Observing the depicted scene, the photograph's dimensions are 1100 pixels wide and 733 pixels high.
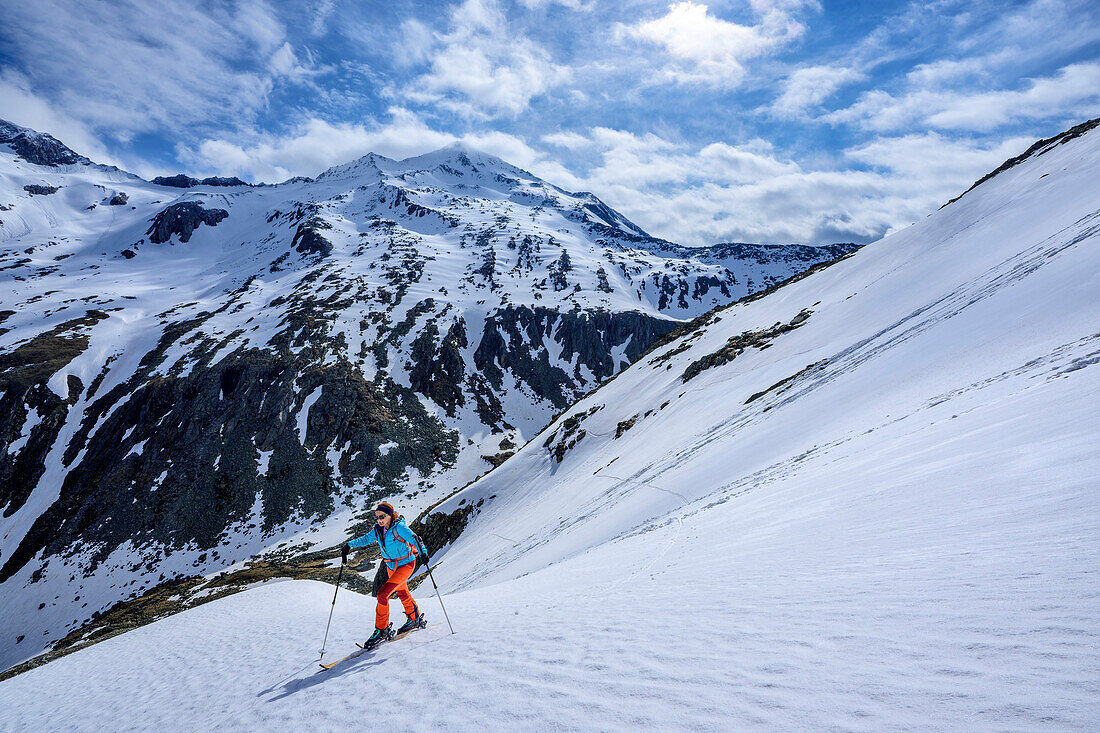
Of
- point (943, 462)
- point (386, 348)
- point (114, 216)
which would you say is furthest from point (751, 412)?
point (114, 216)

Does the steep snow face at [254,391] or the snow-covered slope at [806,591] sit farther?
the steep snow face at [254,391]

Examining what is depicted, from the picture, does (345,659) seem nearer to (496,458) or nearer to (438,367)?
(496,458)

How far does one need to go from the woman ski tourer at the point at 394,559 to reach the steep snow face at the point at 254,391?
158 ft

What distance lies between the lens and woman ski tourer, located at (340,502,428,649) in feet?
28.5

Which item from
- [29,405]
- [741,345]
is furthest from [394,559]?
[29,405]

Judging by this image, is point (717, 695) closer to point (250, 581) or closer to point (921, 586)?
point (921, 586)

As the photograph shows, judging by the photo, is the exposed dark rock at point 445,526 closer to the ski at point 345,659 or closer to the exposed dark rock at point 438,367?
the ski at point 345,659

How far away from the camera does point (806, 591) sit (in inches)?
217

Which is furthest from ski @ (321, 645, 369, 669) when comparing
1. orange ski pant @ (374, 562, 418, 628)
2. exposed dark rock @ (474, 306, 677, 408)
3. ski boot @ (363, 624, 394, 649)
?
exposed dark rock @ (474, 306, 677, 408)

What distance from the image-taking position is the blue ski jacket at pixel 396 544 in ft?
29.0

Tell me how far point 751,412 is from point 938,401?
1122 cm

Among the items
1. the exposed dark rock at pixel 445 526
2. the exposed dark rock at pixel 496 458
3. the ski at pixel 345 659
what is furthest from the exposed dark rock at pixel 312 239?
the ski at pixel 345 659

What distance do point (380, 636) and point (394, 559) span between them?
4.88 feet

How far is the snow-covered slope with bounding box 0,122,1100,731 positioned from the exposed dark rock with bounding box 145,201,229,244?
22285cm
